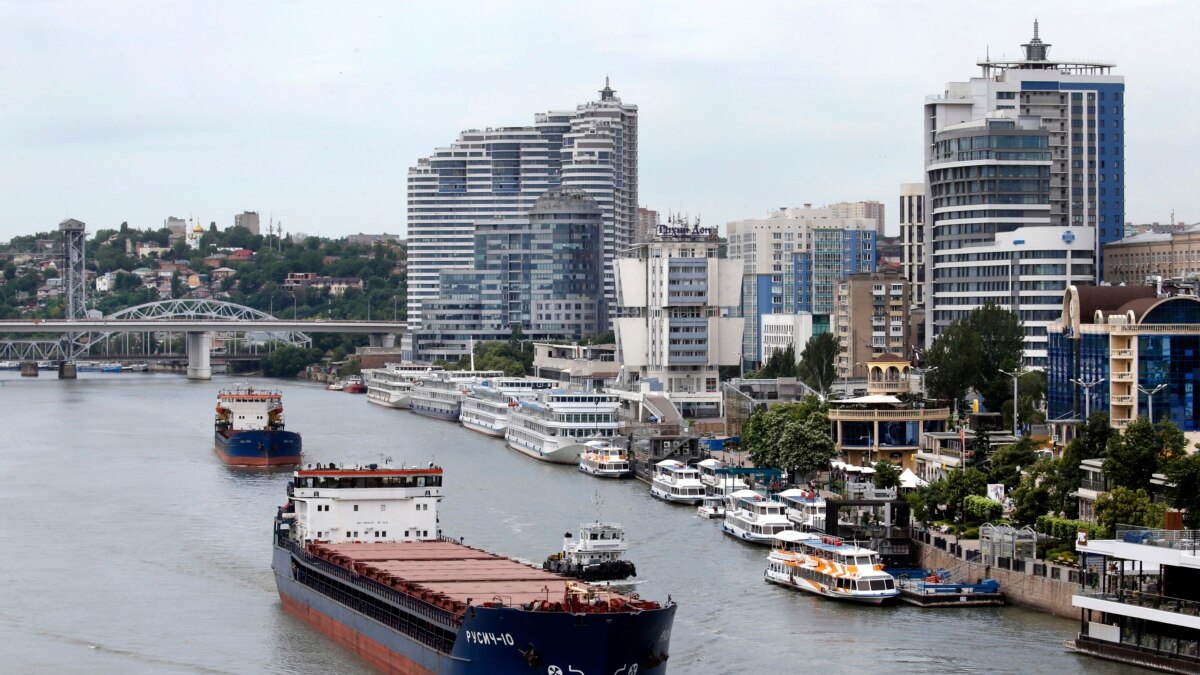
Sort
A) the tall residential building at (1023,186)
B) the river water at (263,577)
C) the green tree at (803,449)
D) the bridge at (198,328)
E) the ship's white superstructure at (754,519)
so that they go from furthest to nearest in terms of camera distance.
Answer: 1. the bridge at (198,328)
2. the tall residential building at (1023,186)
3. the green tree at (803,449)
4. the ship's white superstructure at (754,519)
5. the river water at (263,577)

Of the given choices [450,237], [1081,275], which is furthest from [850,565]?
[450,237]

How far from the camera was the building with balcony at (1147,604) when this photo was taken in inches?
1268

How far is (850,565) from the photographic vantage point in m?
39.7

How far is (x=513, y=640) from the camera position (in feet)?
93.8

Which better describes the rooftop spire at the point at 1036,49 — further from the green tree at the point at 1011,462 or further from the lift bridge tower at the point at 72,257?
the lift bridge tower at the point at 72,257

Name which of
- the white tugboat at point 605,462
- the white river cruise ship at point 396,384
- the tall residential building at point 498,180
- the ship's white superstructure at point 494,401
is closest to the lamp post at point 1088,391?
the white tugboat at point 605,462

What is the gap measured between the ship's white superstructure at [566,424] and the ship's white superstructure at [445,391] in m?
22.8

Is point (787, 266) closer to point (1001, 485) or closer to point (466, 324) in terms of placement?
point (466, 324)

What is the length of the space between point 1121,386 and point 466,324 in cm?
9051

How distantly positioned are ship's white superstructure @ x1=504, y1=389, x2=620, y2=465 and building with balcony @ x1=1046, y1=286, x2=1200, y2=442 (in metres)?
22.0

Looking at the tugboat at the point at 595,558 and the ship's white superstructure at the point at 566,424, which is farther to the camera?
the ship's white superstructure at the point at 566,424

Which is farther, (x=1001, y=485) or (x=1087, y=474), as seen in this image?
(x=1001, y=485)

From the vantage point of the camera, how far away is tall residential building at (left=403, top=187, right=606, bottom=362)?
137250 mm

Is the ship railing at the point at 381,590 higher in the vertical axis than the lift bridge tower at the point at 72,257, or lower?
lower
